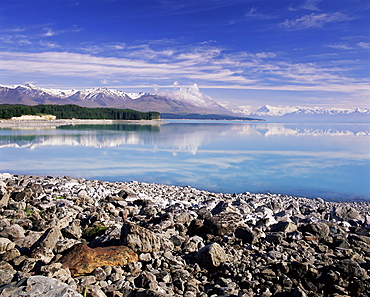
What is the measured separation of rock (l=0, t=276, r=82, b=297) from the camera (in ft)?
12.6

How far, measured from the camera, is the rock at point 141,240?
5828 mm

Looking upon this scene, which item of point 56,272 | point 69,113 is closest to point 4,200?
point 56,272

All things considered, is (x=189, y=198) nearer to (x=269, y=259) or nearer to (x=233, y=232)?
(x=233, y=232)

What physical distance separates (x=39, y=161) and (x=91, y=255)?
840 inches

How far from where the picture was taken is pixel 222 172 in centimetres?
2045

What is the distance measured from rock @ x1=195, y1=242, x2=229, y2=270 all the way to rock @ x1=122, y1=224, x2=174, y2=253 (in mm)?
769

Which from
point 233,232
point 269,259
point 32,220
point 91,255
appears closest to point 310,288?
point 269,259

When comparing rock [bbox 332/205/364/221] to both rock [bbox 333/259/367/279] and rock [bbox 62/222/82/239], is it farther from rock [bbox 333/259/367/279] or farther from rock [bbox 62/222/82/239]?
rock [bbox 62/222/82/239]

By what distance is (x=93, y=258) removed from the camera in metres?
5.19

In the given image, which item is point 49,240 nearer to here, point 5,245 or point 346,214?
point 5,245

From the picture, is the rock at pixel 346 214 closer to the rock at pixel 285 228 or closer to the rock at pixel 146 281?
the rock at pixel 285 228

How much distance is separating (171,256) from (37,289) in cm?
250

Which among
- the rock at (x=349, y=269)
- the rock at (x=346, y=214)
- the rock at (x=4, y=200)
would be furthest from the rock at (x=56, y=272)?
the rock at (x=346, y=214)

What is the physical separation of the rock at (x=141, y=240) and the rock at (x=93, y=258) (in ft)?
0.63
